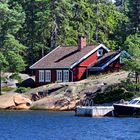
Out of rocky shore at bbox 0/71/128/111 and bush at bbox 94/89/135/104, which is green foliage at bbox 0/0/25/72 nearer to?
rocky shore at bbox 0/71/128/111

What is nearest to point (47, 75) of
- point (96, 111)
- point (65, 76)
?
point (65, 76)

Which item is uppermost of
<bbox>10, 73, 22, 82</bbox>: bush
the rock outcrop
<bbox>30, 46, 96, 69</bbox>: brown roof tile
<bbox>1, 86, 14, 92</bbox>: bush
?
<bbox>30, 46, 96, 69</bbox>: brown roof tile

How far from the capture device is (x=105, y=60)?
9075 centimetres

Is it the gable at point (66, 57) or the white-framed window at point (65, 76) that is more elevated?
the gable at point (66, 57)

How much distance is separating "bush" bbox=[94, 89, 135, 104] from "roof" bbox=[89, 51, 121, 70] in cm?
1362

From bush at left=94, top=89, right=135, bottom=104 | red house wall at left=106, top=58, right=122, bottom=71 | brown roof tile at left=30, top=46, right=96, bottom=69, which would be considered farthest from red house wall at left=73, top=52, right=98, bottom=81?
bush at left=94, top=89, right=135, bottom=104

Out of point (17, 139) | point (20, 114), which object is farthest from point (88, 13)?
point (17, 139)

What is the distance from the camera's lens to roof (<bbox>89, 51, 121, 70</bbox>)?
3524 inches

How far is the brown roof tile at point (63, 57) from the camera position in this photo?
91.1 m

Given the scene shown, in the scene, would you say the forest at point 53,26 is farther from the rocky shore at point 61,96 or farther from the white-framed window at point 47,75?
the rocky shore at point 61,96

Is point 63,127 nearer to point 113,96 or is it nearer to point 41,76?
point 113,96

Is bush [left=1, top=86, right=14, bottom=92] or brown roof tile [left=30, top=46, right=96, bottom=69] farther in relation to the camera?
brown roof tile [left=30, top=46, right=96, bottom=69]

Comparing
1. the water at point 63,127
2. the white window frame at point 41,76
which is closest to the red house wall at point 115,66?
the white window frame at point 41,76

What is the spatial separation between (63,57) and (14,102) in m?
16.4
